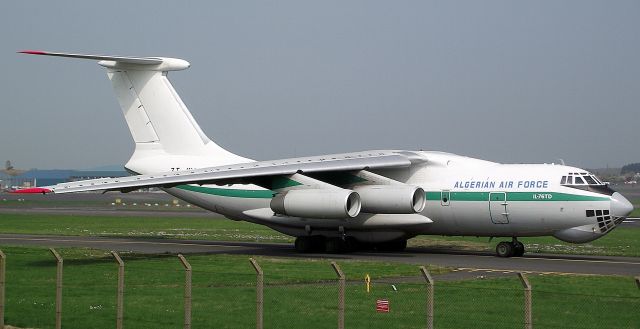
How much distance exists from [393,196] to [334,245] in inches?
114

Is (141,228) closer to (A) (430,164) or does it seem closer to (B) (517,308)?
(A) (430,164)

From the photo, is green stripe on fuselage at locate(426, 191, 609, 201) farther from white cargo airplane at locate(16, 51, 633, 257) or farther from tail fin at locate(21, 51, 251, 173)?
tail fin at locate(21, 51, 251, 173)

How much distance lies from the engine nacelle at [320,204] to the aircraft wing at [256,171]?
0.80 meters

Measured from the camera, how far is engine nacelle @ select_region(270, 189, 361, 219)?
24.7m

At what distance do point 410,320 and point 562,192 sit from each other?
12181 mm

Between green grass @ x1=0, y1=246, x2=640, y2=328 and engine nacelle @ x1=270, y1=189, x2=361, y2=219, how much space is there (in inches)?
142

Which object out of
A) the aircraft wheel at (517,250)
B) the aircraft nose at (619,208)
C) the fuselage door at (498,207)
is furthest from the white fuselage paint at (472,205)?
the aircraft wheel at (517,250)

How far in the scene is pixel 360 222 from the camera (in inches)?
1035

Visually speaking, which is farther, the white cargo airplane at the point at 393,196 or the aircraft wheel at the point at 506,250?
the aircraft wheel at the point at 506,250

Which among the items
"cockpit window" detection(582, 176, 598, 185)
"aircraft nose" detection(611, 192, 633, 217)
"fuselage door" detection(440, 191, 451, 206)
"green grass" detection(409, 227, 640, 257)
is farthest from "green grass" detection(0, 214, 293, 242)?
"aircraft nose" detection(611, 192, 633, 217)

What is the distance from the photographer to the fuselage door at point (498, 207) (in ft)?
80.6

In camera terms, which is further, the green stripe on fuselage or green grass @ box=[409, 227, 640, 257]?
green grass @ box=[409, 227, 640, 257]

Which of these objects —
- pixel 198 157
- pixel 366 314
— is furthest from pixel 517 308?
pixel 198 157

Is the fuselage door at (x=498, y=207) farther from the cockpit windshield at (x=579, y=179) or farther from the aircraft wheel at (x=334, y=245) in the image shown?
the aircraft wheel at (x=334, y=245)
